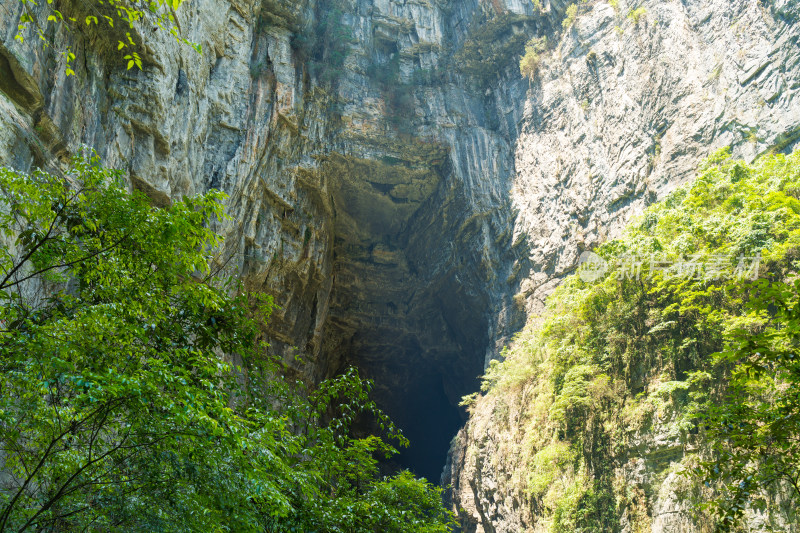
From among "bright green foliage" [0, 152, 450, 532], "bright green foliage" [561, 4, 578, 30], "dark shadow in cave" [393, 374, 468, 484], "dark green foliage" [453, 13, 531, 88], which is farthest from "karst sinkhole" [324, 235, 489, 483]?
"bright green foliage" [0, 152, 450, 532]

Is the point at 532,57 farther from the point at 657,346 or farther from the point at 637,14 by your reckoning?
the point at 657,346

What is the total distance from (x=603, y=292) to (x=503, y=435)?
567 cm

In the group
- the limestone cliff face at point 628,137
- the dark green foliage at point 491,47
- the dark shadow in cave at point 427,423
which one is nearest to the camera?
the limestone cliff face at point 628,137

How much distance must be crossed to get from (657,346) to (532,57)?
47.9ft

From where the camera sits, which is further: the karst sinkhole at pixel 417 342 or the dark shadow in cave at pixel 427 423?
the dark shadow in cave at pixel 427 423

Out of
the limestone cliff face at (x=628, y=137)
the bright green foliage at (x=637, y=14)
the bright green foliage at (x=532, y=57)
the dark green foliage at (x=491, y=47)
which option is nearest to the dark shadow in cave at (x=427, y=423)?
the limestone cliff face at (x=628, y=137)

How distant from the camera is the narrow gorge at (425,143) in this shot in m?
11.0

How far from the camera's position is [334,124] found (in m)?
20.2

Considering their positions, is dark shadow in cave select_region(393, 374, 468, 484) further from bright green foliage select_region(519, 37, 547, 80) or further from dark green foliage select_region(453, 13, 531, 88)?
bright green foliage select_region(519, 37, 547, 80)

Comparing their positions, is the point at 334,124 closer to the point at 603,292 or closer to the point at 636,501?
the point at 603,292

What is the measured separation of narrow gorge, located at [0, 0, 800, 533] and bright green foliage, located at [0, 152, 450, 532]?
13.6 ft

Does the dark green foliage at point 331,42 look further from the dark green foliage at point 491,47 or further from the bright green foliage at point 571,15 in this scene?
the bright green foliage at point 571,15

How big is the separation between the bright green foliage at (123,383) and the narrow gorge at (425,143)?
13.6 ft

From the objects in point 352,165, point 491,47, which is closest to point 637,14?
point 491,47
